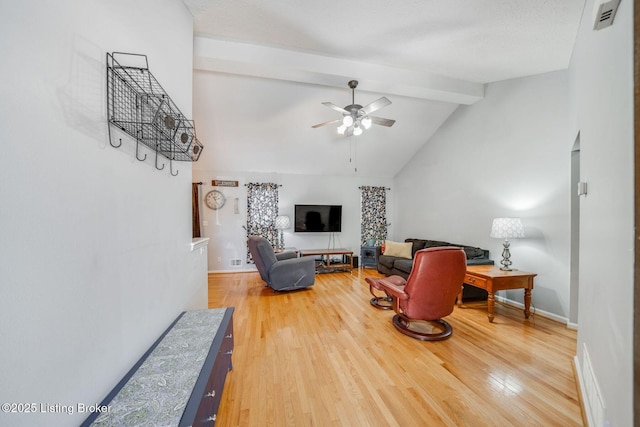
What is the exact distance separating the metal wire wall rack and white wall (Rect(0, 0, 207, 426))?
5 cm

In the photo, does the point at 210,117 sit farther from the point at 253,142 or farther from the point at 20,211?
the point at 20,211

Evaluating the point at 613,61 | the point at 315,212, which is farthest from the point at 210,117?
the point at 613,61

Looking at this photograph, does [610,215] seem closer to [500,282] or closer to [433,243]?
[500,282]

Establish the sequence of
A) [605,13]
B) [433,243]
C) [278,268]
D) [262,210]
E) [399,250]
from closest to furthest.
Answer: [605,13] → [278,268] → [433,243] → [399,250] → [262,210]

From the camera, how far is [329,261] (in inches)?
232

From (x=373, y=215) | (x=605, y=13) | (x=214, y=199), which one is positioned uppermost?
(x=605, y=13)

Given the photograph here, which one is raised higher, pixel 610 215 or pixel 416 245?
pixel 610 215

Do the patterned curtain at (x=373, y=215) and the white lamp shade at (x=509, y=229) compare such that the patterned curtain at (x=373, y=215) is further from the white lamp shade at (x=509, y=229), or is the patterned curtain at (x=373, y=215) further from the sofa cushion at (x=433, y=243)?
the white lamp shade at (x=509, y=229)

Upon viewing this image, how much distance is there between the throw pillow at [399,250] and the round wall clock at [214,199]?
155 inches

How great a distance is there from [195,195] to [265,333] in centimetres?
366

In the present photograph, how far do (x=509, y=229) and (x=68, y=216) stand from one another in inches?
164

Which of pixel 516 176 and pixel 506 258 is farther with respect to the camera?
pixel 516 176

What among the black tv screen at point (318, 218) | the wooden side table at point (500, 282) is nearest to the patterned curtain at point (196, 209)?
the black tv screen at point (318, 218)

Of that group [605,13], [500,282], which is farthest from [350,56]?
[500,282]
